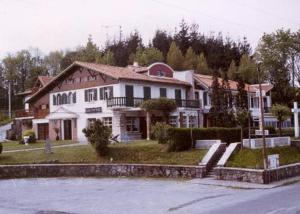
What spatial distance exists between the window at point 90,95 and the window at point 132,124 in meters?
4.30

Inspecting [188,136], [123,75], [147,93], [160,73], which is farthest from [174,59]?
[188,136]

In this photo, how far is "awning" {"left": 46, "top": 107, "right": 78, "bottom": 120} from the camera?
169ft

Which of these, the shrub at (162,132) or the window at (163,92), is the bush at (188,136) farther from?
the window at (163,92)

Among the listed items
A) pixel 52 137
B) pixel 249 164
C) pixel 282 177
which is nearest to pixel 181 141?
pixel 249 164

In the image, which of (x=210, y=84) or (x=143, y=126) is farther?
(x=210, y=84)

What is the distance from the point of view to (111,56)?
273 feet

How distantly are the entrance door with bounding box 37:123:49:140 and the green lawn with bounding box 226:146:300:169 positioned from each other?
31.0 meters

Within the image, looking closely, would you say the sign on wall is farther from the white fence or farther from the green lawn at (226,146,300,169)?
the green lawn at (226,146,300,169)

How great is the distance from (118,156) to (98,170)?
2.25 meters

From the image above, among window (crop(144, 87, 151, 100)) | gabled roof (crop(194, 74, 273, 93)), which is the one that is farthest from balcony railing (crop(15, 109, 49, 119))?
gabled roof (crop(194, 74, 273, 93))

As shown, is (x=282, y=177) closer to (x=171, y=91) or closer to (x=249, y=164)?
(x=249, y=164)

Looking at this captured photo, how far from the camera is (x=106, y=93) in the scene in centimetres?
4850

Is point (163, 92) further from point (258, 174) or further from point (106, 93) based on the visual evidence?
point (258, 174)

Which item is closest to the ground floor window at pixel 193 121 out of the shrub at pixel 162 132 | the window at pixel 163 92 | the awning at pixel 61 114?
the window at pixel 163 92
